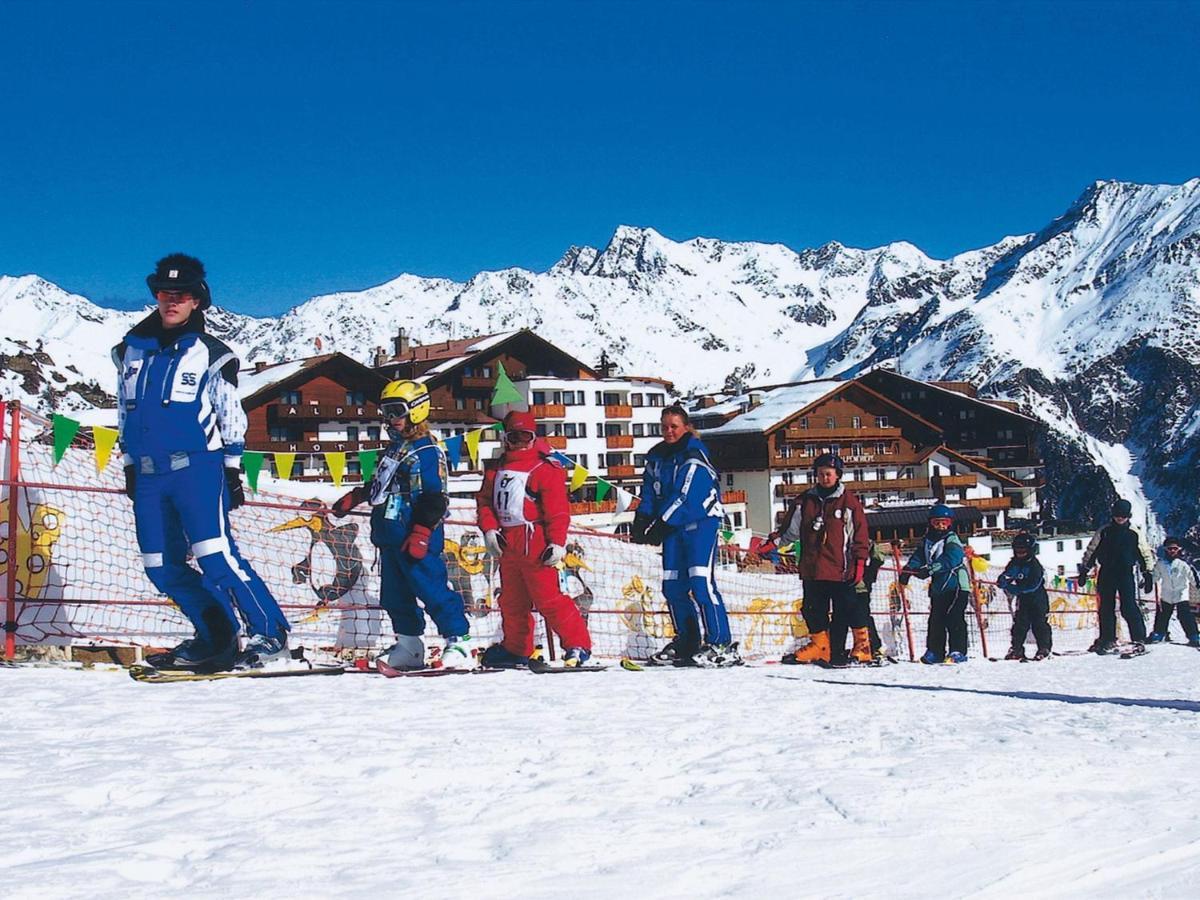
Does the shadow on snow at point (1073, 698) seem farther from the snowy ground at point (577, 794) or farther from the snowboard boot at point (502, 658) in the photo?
the snowboard boot at point (502, 658)

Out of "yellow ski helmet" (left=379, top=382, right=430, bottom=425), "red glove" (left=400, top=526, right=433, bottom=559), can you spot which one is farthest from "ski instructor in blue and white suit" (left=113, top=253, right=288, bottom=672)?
"yellow ski helmet" (left=379, top=382, right=430, bottom=425)

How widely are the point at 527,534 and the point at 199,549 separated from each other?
1936 mm

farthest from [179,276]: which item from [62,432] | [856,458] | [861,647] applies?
[856,458]

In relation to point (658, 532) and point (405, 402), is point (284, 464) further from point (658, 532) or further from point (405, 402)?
point (658, 532)

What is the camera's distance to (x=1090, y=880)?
103 inches

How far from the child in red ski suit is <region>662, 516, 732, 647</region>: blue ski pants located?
34.7 inches

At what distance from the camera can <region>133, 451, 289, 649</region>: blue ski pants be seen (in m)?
5.90

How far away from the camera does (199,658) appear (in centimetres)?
606

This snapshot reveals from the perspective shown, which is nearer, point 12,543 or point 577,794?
point 577,794

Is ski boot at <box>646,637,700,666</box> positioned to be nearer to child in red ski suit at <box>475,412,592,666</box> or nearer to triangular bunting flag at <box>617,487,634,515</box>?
child in red ski suit at <box>475,412,592,666</box>

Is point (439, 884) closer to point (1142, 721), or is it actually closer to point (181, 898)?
point (181, 898)

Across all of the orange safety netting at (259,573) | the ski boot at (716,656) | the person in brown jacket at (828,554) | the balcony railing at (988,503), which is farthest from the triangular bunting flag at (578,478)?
the balcony railing at (988,503)

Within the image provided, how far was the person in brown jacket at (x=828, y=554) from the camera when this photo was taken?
851cm

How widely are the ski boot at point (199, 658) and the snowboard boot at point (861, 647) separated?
4805 mm
